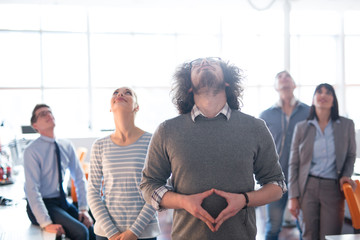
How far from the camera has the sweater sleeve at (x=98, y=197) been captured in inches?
76.4

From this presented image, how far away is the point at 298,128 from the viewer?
303 cm

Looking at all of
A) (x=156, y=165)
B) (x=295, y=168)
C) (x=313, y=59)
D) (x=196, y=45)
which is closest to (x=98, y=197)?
(x=156, y=165)

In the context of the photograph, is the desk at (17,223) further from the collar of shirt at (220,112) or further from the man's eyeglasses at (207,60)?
the man's eyeglasses at (207,60)

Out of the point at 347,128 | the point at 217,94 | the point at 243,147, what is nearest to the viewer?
the point at 243,147

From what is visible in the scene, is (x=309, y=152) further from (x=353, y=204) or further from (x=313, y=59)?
(x=313, y=59)

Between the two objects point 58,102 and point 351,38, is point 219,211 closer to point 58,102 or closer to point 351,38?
point 58,102

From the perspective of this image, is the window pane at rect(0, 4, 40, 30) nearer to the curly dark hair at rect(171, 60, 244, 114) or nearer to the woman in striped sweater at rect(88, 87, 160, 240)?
the woman in striped sweater at rect(88, 87, 160, 240)

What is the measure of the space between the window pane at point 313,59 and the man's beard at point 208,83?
907cm

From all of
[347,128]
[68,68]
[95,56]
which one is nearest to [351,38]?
[95,56]

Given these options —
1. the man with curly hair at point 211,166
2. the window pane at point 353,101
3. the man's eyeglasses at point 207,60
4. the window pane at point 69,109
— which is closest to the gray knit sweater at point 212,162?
the man with curly hair at point 211,166

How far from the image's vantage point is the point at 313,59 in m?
10.3

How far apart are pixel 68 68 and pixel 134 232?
7622 mm

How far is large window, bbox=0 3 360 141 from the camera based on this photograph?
8.63 m

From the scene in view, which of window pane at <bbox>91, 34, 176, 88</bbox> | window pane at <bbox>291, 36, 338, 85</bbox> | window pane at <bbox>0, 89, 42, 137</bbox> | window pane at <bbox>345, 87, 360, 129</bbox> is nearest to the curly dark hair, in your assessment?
window pane at <bbox>91, 34, 176, 88</bbox>
